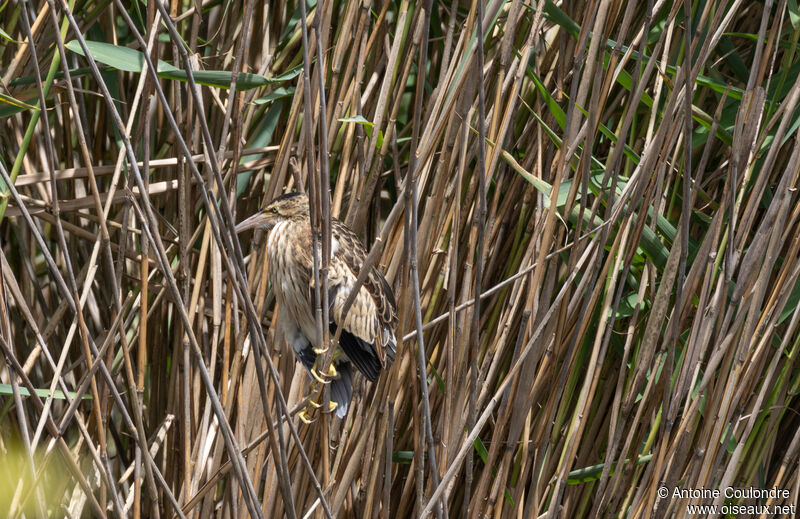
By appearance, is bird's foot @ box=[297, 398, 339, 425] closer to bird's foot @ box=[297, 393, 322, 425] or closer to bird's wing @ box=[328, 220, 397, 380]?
bird's foot @ box=[297, 393, 322, 425]

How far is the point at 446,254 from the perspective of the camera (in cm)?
175

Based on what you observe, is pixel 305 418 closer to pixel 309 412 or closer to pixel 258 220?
pixel 309 412

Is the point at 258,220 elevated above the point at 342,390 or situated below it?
above

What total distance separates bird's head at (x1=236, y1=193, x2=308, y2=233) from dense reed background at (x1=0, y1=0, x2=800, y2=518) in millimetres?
37

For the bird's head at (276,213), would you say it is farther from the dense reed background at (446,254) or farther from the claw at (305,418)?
the claw at (305,418)

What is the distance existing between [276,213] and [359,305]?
27cm

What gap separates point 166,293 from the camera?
6.03 ft

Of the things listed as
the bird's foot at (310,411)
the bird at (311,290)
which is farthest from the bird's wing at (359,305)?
the bird's foot at (310,411)

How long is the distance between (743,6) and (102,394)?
5.55 ft

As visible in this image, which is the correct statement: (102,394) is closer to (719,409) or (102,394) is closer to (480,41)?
(480,41)

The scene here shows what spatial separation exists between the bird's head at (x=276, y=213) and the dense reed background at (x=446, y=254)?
0.12ft

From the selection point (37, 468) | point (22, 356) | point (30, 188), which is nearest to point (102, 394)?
point (37, 468)

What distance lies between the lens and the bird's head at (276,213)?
172 centimetres

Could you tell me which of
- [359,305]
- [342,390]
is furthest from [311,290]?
[342,390]
